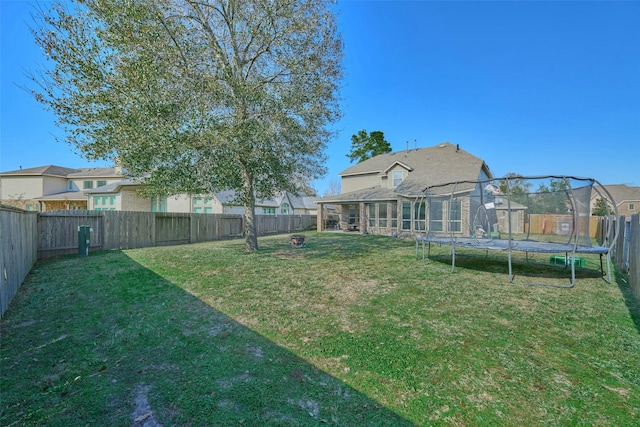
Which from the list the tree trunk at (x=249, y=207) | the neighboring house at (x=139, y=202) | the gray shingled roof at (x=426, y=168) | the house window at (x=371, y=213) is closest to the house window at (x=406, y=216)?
the gray shingled roof at (x=426, y=168)

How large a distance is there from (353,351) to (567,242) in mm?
8533

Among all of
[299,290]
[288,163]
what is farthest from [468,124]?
[299,290]

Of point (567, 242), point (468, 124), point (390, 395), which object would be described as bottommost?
point (390, 395)

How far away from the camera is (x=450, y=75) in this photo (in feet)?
52.6

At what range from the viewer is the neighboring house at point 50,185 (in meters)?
Result: 28.2

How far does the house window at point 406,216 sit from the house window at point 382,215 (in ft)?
5.19

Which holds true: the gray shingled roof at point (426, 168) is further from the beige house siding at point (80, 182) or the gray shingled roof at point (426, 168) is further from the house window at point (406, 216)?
the beige house siding at point (80, 182)

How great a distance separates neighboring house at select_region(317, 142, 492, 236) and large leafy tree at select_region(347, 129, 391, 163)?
441 inches

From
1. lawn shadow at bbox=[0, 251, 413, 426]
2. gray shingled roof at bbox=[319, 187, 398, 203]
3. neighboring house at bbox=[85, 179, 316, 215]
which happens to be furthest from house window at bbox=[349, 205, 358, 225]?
lawn shadow at bbox=[0, 251, 413, 426]

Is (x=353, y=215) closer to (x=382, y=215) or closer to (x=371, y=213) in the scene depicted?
(x=371, y=213)

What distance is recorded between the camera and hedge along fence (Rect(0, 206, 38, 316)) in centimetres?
438

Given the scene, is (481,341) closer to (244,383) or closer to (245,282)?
(244,383)

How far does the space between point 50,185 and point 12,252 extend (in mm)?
34827

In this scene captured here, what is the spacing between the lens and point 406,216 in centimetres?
1741
